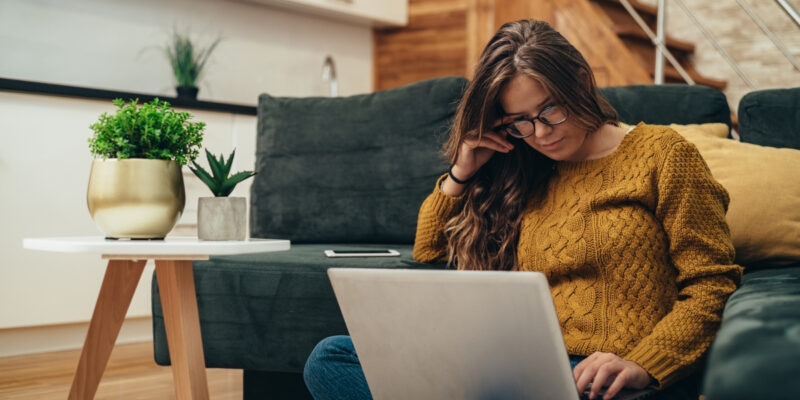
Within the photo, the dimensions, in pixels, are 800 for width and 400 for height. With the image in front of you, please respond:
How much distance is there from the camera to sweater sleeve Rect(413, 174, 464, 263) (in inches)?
62.2

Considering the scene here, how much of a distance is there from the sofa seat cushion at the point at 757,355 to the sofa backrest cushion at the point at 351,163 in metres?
1.48

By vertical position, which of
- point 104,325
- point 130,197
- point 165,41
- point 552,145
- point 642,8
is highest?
point 642,8

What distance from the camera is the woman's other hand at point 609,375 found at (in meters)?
Result: 0.97

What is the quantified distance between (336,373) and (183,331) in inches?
20.2

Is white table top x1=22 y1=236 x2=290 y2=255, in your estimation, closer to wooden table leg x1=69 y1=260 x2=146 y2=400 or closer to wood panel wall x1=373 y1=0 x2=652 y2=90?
wooden table leg x1=69 y1=260 x2=146 y2=400

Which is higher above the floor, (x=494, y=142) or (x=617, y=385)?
(x=494, y=142)

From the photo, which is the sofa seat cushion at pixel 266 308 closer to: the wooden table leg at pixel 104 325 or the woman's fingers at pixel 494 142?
the wooden table leg at pixel 104 325

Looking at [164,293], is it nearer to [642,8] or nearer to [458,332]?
[458,332]

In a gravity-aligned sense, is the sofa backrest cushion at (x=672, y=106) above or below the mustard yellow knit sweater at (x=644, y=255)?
above

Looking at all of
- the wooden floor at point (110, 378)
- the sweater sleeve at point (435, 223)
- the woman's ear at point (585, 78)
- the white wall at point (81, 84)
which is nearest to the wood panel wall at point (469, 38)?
the white wall at point (81, 84)

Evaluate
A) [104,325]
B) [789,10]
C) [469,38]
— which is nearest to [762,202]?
[789,10]

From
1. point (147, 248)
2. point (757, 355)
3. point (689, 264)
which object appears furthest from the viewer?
point (147, 248)

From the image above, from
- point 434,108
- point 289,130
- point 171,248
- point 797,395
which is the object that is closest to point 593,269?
point 797,395

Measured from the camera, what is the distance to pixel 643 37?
3.85 metres
